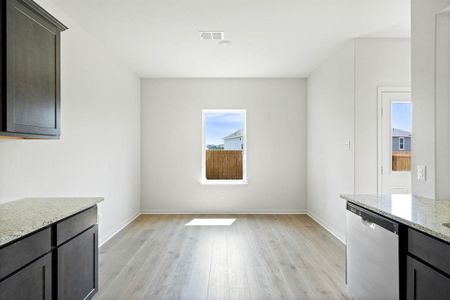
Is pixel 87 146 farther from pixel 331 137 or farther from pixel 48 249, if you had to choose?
pixel 331 137

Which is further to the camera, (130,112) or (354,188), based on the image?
(130,112)

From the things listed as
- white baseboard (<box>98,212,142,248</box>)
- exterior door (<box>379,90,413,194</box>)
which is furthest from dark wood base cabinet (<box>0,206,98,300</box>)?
exterior door (<box>379,90,413,194</box>)

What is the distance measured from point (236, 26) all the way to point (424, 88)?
Answer: 6.62 feet

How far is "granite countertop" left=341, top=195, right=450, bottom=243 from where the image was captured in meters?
1.56

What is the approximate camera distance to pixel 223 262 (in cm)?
348

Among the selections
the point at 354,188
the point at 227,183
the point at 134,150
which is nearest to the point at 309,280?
the point at 354,188

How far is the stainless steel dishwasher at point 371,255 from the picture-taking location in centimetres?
184

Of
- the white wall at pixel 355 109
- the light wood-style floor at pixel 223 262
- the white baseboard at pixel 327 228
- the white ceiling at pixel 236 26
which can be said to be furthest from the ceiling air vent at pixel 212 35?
the white baseboard at pixel 327 228

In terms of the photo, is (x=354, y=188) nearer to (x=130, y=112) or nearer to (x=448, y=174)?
(x=448, y=174)

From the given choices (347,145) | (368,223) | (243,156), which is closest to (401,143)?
(347,145)

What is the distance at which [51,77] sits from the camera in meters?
2.29

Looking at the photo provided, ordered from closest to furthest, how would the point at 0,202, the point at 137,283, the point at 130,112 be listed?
the point at 0,202 < the point at 137,283 < the point at 130,112

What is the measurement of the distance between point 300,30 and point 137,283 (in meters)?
3.29

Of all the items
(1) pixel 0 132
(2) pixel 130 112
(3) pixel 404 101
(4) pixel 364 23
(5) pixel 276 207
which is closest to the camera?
(1) pixel 0 132
